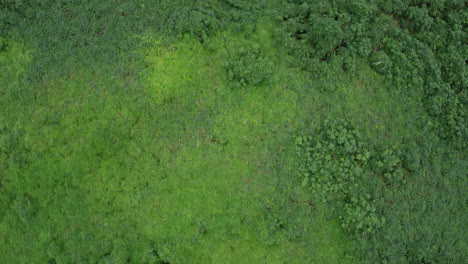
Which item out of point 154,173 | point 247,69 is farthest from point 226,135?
point 154,173

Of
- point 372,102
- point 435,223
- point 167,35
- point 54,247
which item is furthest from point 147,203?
point 435,223

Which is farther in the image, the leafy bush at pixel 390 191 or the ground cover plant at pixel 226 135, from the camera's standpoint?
the leafy bush at pixel 390 191

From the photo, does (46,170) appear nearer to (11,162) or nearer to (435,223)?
(11,162)

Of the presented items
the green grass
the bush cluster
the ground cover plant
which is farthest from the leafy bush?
the bush cluster

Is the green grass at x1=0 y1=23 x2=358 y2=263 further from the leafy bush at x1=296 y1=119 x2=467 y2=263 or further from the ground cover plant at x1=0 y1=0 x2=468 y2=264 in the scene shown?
the leafy bush at x1=296 y1=119 x2=467 y2=263

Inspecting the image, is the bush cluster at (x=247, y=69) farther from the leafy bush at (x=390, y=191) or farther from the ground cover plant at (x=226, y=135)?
the leafy bush at (x=390, y=191)

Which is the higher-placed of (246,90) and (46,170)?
(246,90)

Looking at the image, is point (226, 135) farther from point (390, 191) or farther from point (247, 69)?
point (390, 191)

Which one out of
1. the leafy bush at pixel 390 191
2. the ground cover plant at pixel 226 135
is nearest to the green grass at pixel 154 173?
the ground cover plant at pixel 226 135
